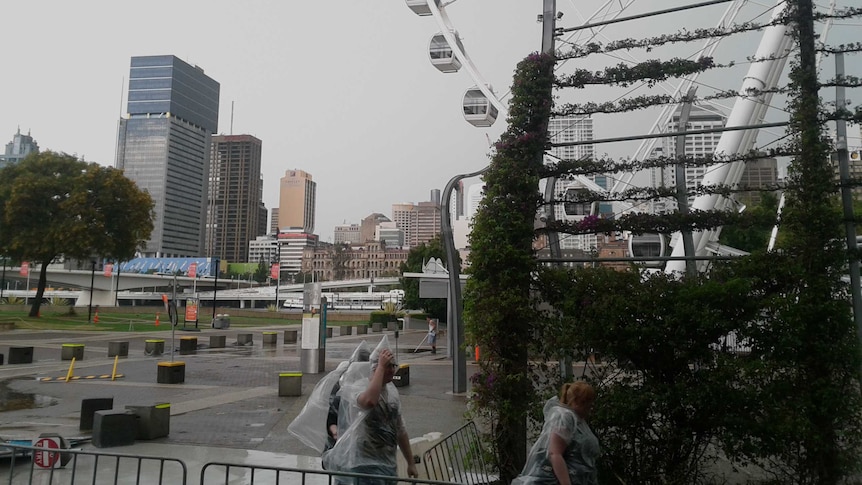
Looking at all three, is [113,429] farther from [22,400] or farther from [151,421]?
[22,400]

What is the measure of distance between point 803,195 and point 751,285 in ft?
3.59

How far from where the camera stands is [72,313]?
51156mm

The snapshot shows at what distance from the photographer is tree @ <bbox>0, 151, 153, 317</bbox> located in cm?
4231

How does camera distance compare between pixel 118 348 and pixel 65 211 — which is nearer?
pixel 118 348

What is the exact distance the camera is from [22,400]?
549 inches

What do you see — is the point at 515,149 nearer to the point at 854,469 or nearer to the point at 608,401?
the point at 608,401

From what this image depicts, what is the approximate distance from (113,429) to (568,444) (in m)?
7.58

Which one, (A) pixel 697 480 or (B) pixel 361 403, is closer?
(B) pixel 361 403

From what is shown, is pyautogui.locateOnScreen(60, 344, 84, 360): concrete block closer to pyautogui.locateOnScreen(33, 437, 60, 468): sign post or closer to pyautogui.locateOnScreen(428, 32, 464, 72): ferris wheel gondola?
pyautogui.locateOnScreen(33, 437, 60, 468): sign post

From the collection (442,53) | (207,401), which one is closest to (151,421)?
(207,401)

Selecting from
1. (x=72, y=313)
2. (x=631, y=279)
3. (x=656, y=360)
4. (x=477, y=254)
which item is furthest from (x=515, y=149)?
(x=72, y=313)

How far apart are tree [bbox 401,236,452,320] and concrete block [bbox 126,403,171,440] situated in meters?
32.5

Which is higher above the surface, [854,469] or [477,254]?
[477,254]

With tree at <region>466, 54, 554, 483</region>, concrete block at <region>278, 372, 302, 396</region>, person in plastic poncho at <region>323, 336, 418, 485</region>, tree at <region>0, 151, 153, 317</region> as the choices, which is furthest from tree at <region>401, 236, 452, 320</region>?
person in plastic poncho at <region>323, 336, 418, 485</region>
